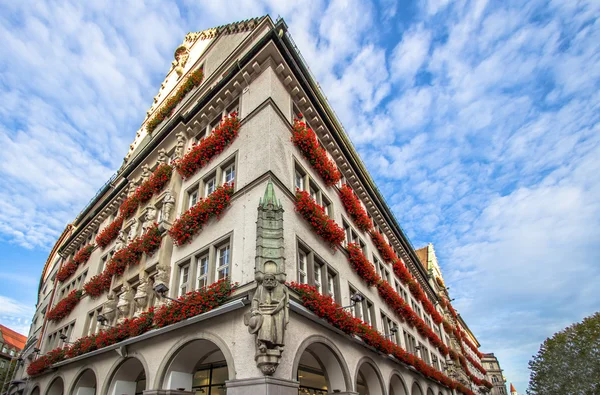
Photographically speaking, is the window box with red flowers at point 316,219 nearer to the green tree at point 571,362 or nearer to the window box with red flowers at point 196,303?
the window box with red flowers at point 196,303

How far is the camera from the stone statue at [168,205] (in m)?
16.6

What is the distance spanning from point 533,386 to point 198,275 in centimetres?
4401

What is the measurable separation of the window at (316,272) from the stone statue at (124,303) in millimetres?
8952

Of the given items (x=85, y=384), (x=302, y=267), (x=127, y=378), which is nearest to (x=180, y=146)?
(x=302, y=267)

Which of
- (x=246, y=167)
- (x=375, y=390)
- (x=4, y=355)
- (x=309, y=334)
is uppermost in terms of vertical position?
(x=4, y=355)

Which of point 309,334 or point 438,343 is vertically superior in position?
point 438,343

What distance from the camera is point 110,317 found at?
58.3ft

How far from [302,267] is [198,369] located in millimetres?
5632

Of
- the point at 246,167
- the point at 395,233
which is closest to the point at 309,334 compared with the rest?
the point at 246,167

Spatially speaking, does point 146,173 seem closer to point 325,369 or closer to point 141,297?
point 141,297

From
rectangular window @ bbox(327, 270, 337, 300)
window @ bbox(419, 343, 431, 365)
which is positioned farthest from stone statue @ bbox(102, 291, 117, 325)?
window @ bbox(419, 343, 431, 365)

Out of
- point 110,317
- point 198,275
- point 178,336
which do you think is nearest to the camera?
point 178,336

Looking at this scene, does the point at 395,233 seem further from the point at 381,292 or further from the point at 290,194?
the point at 290,194

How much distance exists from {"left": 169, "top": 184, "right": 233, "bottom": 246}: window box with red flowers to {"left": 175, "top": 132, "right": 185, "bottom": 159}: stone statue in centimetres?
505
